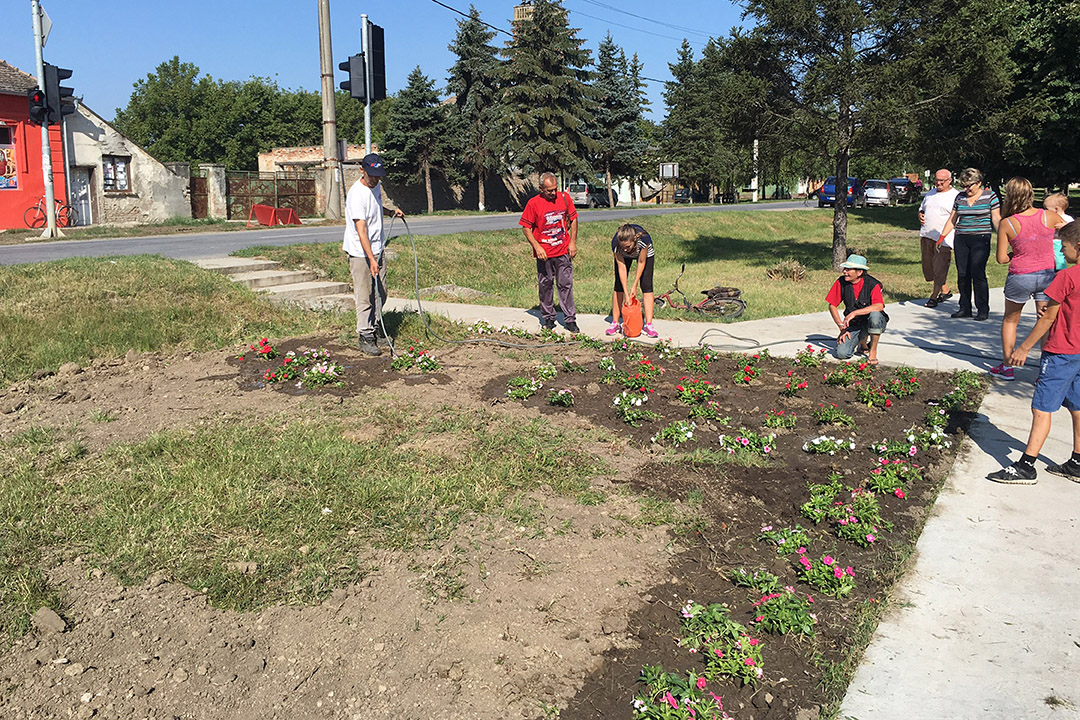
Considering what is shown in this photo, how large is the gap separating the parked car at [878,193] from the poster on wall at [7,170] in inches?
1516

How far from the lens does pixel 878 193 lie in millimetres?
42844

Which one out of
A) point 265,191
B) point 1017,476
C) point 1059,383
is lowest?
point 1017,476

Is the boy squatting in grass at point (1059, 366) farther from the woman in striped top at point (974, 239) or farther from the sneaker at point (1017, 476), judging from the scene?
the woman in striped top at point (974, 239)

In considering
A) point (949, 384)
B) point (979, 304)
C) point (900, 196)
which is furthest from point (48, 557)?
point (900, 196)

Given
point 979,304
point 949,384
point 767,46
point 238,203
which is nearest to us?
point 949,384

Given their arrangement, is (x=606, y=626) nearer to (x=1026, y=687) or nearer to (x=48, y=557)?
(x=1026, y=687)

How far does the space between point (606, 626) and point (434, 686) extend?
2.56 feet

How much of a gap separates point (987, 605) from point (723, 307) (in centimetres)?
744

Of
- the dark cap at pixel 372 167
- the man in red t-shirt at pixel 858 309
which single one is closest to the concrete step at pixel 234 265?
the dark cap at pixel 372 167

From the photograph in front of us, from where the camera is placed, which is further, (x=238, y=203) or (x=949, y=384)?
(x=238, y=203)

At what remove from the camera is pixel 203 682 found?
9.97 ft

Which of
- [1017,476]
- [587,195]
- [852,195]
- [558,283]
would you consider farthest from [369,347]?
[587,195]

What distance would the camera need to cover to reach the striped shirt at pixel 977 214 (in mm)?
10195

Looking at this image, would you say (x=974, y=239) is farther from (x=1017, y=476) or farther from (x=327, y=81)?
(x=327, y=81)
